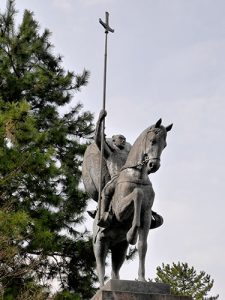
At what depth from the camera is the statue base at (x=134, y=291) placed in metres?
6.79

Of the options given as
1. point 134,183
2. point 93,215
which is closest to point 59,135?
point 93,215

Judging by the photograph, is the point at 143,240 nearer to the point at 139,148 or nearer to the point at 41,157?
the point at 139,148

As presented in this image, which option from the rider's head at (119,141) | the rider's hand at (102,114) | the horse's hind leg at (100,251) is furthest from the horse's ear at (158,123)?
the horse's hind leg at (100,251)

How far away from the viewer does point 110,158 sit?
8.51 m

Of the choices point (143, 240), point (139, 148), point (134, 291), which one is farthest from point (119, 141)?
point (134, 291)

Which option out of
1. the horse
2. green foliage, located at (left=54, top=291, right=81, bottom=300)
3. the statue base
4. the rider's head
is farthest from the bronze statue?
green foliage, located at (left=54, top=291, right=81, bottom=300)

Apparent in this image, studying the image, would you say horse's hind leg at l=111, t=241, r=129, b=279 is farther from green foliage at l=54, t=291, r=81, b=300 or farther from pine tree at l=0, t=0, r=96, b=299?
green foliage at l=54, t=291, r=81, b=300

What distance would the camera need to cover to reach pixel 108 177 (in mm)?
8477

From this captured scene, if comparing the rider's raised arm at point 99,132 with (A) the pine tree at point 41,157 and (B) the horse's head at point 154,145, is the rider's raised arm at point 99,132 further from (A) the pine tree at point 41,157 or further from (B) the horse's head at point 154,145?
(A) the pine tree at point 41,157

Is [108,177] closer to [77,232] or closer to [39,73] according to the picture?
[77,232]

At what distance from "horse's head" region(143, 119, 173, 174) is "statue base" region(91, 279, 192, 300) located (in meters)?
1.33

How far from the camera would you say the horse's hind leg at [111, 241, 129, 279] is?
27.0 ft

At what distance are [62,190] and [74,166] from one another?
1119 mm

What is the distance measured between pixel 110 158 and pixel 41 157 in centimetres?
607
